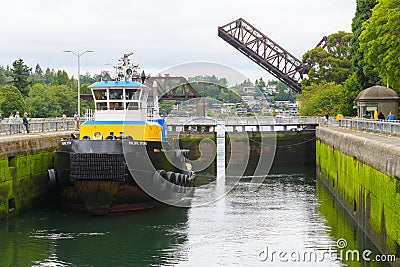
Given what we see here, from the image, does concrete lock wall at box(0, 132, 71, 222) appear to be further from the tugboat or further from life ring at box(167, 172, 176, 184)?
life ring at box(167, 172, 176, 184)

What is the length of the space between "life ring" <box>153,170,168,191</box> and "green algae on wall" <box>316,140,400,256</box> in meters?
7.87

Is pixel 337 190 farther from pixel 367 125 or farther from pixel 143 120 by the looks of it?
pixel 143 120

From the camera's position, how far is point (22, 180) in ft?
96.3

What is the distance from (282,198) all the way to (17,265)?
1843 cm

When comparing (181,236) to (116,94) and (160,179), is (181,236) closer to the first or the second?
(160,179)

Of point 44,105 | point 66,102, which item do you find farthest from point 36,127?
point 66,102

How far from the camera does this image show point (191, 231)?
27.3 meters

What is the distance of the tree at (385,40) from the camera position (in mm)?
42112

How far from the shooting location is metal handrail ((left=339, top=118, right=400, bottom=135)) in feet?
88.8

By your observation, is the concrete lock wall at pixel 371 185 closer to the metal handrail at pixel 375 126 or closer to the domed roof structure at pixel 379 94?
the metal handrail at pixel 375 126

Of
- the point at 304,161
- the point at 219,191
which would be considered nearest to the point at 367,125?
the point at 219,191

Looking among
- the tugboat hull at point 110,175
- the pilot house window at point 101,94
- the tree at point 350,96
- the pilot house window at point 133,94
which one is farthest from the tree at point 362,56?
the tugboat hull at point 110,175

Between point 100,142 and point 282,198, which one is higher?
point 100,142

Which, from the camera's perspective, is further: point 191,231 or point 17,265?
point 191,231
